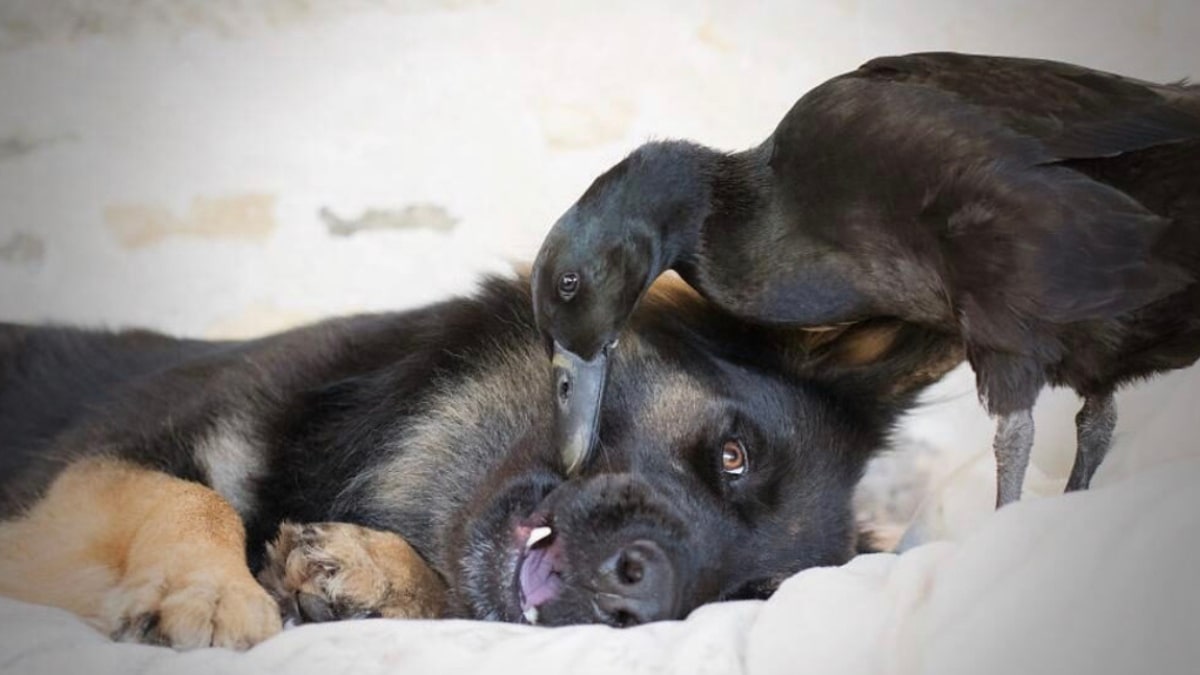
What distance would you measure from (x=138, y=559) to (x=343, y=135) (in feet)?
3.79

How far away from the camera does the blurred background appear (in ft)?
8.46

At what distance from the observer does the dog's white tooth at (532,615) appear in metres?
1.86

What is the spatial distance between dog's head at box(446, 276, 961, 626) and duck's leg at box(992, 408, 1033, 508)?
346mm

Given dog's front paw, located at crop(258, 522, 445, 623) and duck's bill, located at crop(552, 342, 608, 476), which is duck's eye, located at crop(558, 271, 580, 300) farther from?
dog's front paw, located at crop(258, 522, 445, 623)

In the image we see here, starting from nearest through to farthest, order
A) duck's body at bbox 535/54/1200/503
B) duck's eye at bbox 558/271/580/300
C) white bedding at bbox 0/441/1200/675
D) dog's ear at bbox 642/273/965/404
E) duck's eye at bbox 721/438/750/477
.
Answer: white bedding at bbox 0/441/1200/675
duck's body at bbox 535/54/1200/503
duck's eye at bbox 558/271/580/300
duck's eye at bbox 721/438/750/477
dog's ear at bbox 642/273/965/404

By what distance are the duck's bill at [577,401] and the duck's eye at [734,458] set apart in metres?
0.21

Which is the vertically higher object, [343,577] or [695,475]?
[695,475]

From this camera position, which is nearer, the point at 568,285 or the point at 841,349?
the point at 568,285

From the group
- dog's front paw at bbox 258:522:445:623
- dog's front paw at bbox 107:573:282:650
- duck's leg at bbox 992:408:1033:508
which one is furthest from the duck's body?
dog's front paw at bbox 107:573:282:650

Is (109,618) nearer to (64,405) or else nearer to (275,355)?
(275,355)

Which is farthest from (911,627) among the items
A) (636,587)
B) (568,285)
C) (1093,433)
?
(568,285)

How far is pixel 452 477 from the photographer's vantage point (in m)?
2.18

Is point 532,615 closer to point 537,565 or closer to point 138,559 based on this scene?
point 537,565

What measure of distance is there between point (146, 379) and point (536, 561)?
93 cm
